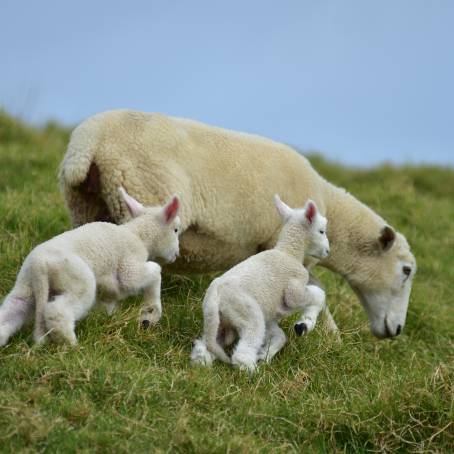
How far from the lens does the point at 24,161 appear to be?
1020cm

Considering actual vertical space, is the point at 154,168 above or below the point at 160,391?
above

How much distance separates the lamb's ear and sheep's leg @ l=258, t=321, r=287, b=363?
6.31 ft

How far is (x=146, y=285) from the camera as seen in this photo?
5.55 meters

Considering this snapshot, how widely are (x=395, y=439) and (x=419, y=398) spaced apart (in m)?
0.26

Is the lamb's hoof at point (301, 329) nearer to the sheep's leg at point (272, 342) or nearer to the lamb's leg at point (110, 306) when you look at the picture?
the sheep's leg at point (272, 342)

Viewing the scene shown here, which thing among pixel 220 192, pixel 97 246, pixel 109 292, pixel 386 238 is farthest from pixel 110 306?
pixel 386 238

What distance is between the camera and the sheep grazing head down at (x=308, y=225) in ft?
19.6

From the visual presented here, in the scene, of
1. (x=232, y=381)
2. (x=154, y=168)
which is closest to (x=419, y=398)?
(x=232, y=381)

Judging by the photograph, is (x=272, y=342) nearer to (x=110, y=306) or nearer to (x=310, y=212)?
(x=310, y=212)

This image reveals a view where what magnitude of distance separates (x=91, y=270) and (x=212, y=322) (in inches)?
30.9

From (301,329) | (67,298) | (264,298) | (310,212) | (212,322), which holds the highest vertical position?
(310,212)

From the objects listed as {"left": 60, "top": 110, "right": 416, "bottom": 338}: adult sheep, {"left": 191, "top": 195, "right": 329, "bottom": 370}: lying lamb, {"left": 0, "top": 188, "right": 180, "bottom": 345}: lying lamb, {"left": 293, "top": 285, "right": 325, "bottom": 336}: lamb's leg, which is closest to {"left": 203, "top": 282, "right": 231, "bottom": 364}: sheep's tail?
{"left": 191, "top": 195, "right": 329, "bottom": 370}: lying lamb

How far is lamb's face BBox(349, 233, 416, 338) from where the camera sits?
7582mm

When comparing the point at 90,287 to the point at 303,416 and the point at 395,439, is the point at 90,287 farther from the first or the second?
the point at 395,439
